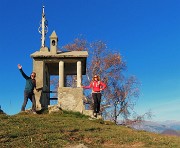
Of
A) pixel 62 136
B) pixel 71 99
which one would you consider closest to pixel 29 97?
pixel 71 99

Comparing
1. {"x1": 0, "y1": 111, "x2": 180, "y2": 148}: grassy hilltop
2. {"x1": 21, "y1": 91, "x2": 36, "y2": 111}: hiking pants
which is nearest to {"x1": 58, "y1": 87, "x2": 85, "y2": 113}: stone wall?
{"x1": 21, "y1": 91, "x2": 36, "y2": 111}: hiking pants

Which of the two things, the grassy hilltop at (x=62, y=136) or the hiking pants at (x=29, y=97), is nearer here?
the grassy hilltop at (x=62, y=136)

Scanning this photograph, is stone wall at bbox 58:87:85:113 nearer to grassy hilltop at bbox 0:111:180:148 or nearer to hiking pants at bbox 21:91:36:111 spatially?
hiking pants at bbox 21:91:36:111

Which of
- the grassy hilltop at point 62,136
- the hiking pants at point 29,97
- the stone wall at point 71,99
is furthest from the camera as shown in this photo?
the stone wall at point 71,99

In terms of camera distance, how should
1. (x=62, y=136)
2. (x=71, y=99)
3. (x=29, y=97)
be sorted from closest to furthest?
(x=62, y=136) → (x=29, y=97) → (x=71, y=99)

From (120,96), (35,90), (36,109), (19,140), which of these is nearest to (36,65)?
(35,90)

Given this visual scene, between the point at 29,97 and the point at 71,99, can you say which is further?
the point at 71,99

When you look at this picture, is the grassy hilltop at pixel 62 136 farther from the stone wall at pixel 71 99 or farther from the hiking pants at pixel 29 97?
the stone wall at pixel 71 99

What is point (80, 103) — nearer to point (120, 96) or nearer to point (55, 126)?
point (55, 126)

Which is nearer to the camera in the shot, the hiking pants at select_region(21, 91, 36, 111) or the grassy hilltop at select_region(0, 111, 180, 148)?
the grassy hilltop at select_region(0, 111, 180, 148)

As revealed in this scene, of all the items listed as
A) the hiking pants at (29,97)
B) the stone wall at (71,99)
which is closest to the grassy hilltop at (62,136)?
the hiking pants at (29,97)

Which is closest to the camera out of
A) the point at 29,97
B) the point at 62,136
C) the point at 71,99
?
the point at 62,136

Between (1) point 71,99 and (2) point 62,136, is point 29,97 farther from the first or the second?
(2) point 62,136

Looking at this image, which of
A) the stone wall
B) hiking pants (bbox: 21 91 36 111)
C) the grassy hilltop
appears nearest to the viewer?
the grassy hilltop
